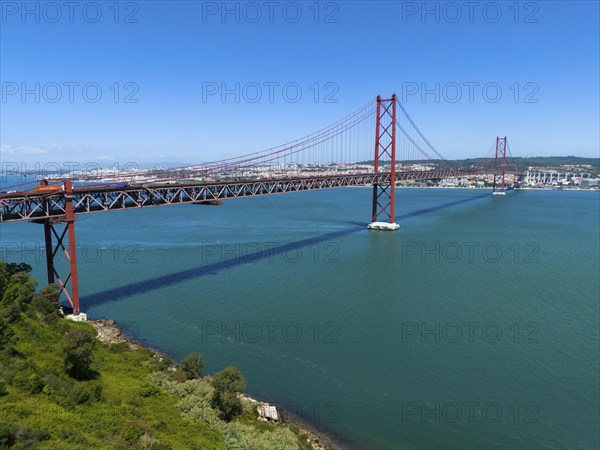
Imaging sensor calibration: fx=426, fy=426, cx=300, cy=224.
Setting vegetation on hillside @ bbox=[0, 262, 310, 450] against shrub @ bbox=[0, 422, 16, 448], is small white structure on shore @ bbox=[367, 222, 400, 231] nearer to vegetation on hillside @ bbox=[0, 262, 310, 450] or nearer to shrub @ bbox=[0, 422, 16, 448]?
vegetation on hillside @ bbox=[0, 262, 310, 450]

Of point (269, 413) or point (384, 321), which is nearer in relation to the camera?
point (269, 413)

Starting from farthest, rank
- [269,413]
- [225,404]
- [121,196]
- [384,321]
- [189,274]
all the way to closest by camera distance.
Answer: [189,274], [384,321], [121,196], [269,413], [225,404]

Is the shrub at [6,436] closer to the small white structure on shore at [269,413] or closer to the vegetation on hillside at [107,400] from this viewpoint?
the vegetation on hillside at [107,400]

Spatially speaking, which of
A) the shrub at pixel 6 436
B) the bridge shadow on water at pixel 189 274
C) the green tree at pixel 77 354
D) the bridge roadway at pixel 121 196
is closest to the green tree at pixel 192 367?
the green tree at pixel 77 354

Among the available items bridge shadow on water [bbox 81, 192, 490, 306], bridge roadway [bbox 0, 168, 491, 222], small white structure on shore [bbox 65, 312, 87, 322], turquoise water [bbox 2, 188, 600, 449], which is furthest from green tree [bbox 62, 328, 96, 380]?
bridge shadow on water [bbox 81, 192, 490, 306]

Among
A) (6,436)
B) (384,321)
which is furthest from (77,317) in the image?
(384,321)

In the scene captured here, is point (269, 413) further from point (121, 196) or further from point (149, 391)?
point (121, 196)
